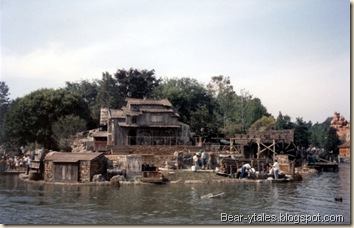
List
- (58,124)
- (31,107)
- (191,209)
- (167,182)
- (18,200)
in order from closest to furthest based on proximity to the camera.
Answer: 1. (191,209)
2. (18,200)
3. (167,182)
4. (58,124)
5. (31,107)

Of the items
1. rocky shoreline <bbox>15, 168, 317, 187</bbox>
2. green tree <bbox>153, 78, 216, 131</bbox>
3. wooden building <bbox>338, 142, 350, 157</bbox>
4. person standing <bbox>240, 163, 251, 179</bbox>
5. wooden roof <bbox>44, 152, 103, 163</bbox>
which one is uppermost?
green tree <bbox>153, 78, 216, 131</bbox>

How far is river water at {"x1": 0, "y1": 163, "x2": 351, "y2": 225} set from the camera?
21.7 m

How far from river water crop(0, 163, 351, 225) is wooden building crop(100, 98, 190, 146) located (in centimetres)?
2005

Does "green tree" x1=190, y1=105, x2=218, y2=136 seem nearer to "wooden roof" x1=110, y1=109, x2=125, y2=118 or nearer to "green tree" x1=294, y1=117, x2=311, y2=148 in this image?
"wooden roof" x1=110, y1=109, x2=125, y2=118

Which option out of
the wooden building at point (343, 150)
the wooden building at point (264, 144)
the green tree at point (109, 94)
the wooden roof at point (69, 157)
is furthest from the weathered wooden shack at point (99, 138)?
the wooden building at point (343, 150)

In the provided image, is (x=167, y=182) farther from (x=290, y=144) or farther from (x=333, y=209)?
(x=290, y=144)

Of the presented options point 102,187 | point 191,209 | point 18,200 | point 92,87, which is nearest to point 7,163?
point 102,187

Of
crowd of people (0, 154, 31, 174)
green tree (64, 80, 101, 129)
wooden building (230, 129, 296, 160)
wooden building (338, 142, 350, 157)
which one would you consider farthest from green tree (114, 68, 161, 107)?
wooden building (338, 142, 350, 157)

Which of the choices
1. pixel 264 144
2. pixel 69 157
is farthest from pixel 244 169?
pixel 264 144

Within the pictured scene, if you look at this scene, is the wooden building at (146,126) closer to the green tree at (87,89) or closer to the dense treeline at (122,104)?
the dense treeline at (122,104)

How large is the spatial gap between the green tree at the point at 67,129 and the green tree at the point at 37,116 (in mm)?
3770

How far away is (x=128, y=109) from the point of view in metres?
58.2

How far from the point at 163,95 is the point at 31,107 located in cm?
2619

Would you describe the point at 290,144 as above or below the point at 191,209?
above
